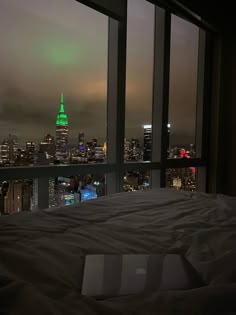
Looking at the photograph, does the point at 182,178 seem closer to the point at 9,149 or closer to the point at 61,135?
the point at 61,135

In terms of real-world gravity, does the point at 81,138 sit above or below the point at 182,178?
above

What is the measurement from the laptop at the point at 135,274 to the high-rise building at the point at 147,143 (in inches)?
90.8

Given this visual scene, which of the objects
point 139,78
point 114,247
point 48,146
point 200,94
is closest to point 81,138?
point 48,146

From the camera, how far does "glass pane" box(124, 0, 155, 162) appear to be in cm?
288

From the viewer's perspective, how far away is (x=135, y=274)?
0.71 meters

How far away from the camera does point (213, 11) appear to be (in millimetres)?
3453

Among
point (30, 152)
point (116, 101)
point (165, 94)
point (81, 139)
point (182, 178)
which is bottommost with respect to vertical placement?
point (182, 178)

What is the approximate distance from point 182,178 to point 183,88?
112 centimetres

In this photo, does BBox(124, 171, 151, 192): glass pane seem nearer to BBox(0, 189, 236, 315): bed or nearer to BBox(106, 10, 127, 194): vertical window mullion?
BBox(106, 10, 127, 194): vertical window mullion

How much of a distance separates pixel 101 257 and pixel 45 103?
176 centimetres

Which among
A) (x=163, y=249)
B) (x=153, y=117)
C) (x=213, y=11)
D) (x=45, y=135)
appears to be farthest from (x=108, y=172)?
(x=213, y=11)

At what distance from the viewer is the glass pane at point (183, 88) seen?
3.33 metres

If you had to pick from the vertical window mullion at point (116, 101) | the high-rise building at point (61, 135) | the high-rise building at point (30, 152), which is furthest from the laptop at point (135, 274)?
the vertical window mullion at point (116, 101)

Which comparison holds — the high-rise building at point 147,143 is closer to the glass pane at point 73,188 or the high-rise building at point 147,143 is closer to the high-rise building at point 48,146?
the glass pane at point 73,188
